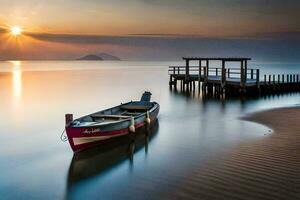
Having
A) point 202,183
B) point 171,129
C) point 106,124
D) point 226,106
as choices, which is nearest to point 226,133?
point 171,129

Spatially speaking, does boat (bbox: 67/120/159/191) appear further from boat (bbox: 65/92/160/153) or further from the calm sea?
boat (bbox: 65/92/160/153)

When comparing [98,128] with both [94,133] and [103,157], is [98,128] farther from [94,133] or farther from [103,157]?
[103,157]

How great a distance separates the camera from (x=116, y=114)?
18406 millimetres

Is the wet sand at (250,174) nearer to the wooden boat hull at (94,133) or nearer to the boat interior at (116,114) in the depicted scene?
the wooden boat hull at (94,133)

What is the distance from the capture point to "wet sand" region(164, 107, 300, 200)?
8562mm

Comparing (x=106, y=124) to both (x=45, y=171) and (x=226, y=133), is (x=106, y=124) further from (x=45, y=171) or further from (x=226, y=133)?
(x=226, y=133)

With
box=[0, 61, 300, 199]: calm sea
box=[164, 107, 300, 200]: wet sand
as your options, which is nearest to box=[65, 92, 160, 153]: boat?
box=[0, 61, 300, 199]: calm sea

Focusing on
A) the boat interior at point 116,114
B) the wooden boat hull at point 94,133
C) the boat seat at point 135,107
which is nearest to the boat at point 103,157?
the wooden boat hull at point 94,133

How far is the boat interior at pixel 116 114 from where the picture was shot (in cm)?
1472

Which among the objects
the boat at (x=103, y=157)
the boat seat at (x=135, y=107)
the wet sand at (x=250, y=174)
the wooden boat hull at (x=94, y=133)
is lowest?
the boat at (x=103, y=157)

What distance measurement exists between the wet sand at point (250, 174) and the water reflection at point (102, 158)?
273 centimetres

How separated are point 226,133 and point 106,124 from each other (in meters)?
6.06

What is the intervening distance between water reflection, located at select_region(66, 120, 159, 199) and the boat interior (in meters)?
1.06

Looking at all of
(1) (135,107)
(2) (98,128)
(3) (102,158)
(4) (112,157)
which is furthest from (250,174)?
(1) (135,107)
